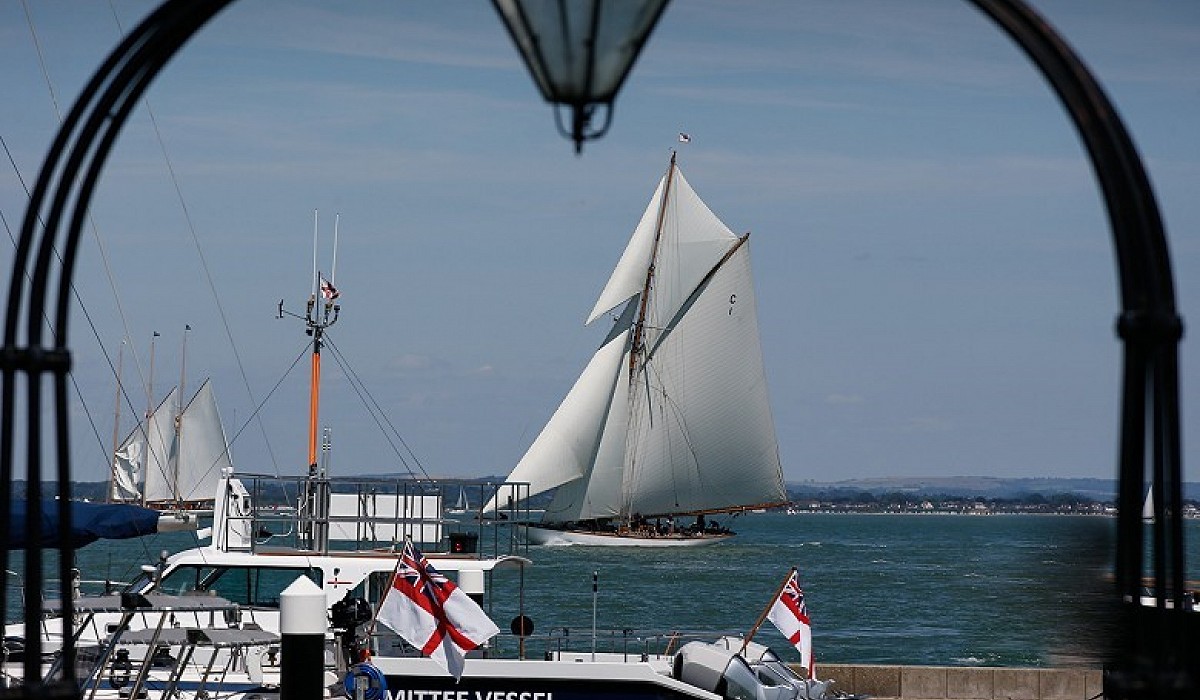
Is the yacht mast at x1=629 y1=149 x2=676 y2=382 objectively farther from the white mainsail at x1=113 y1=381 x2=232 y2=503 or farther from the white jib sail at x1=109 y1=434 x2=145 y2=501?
the white jib sail at x1=109 y1=434 x2=145 y2=501

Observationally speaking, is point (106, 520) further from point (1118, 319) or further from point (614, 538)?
point (614, 538)

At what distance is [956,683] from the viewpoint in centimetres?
2461

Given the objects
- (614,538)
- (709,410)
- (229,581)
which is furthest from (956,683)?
(614,538)

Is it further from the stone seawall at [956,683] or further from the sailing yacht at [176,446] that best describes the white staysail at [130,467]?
the stone seawall at [956,683]

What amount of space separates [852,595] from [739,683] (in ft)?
154

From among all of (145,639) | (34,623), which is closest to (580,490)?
(145,639)

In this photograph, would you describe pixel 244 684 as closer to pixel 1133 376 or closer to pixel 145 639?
pixel 145 639

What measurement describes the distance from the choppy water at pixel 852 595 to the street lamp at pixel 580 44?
54.3ft

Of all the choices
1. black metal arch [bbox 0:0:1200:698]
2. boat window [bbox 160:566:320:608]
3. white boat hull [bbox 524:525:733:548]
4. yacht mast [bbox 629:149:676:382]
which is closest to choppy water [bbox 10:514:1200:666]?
white boat hull [bbox 524:525:733:548]

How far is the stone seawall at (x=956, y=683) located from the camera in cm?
2434

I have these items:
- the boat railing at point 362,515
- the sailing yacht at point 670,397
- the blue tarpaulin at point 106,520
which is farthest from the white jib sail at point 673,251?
the blue tarpaulin at point 106,520

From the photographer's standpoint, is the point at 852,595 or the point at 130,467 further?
the point at 130,467

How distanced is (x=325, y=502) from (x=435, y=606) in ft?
11.4

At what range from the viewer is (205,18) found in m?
5.07
